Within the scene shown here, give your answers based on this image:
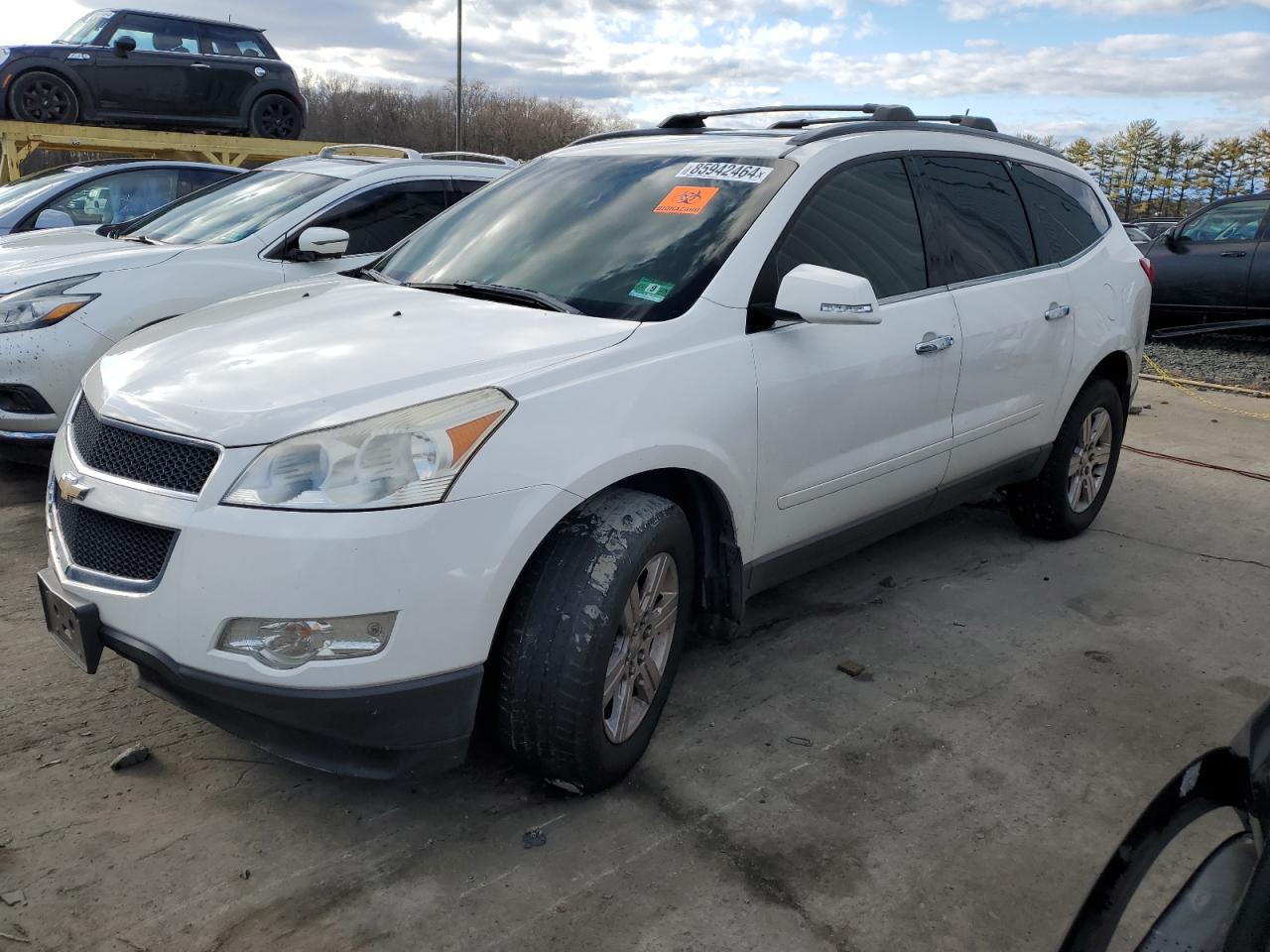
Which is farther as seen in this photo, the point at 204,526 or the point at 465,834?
the point at 465,834

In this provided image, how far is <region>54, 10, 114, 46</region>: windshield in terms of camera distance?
1292 cm

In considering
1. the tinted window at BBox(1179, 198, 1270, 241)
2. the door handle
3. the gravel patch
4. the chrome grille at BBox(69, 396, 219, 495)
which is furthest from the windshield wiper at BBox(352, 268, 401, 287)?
the tinted window at BBox(1179, 198, 1270, 241)

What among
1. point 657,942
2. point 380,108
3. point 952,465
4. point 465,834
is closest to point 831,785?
point 657,942

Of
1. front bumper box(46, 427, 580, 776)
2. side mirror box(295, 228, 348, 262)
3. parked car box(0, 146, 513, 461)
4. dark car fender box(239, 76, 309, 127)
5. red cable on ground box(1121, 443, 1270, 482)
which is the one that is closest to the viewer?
front bumper box(46, 427, 580, 776)

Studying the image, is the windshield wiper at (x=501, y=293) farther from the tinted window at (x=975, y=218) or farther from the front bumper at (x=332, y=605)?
the tinted window at (x=975, y=218)

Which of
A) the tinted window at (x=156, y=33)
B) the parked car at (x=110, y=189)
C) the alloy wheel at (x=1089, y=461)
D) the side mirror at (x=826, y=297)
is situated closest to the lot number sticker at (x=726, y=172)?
the side mirror at (x=826, y=297)

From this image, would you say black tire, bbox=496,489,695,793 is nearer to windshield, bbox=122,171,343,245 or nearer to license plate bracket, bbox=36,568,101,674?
license plate bracket, bbox=36,568,101,674

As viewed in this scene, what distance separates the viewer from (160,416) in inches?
100

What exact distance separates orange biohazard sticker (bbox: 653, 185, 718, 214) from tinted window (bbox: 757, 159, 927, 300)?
295mm

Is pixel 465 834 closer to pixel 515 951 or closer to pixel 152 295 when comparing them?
pixel 515 951

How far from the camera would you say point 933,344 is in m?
3.75

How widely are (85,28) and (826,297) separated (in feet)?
44.3

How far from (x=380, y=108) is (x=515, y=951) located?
56771 mm

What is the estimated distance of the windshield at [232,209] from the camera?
592 centimetres
